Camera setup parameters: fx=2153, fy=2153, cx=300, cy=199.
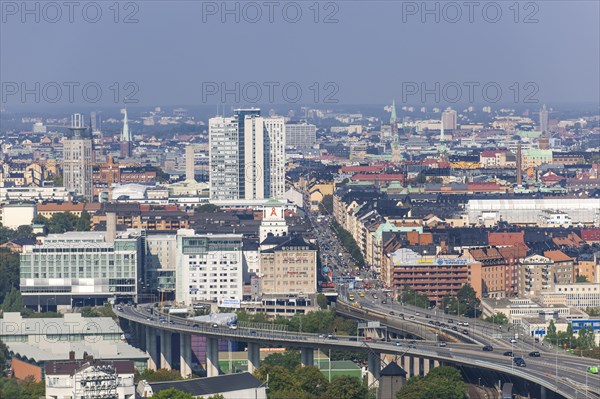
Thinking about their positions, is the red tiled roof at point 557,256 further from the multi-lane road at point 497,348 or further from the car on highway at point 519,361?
the car on highway at point 519,361

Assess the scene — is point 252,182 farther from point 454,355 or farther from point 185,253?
point 454,355

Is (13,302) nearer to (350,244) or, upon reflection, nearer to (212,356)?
(212,356)

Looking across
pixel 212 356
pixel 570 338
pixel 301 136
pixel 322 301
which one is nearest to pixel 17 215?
pixel 322 301

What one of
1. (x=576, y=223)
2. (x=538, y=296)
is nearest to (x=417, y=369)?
(x=538, y=296)

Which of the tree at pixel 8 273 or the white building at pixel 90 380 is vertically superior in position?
the tree at pixel 8 273

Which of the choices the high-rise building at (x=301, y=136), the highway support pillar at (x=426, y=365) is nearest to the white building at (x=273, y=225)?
the highway support pillar at (x=426, y=365)

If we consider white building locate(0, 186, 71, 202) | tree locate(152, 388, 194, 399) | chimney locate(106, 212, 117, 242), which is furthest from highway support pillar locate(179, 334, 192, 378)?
white building locate(0, 186, 71, 202)
